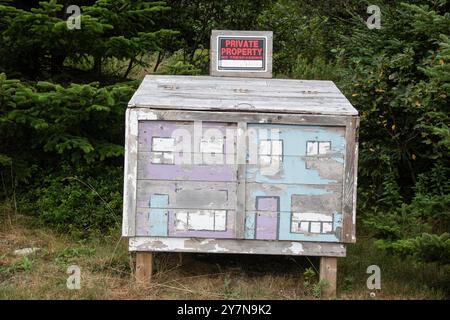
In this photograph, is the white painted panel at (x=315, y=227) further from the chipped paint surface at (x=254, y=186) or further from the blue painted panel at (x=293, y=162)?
the blue painted panel at (x=293, y=162)

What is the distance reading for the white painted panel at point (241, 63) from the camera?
557 centimetres

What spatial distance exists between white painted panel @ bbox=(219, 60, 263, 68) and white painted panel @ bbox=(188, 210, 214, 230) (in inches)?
62.3

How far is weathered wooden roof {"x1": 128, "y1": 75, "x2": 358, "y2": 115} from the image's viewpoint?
446cm

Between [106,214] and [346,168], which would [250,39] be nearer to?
[346,168]

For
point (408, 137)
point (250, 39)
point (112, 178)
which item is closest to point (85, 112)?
point (112, 178)

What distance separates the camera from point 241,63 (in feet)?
18.3

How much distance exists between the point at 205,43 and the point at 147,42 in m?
2.33

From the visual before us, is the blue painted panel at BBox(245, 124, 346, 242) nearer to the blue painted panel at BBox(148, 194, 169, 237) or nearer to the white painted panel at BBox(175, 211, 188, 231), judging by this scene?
the white painted panel at BBox(175, 211, 188, 231)

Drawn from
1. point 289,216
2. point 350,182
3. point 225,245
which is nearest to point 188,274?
point 225,245

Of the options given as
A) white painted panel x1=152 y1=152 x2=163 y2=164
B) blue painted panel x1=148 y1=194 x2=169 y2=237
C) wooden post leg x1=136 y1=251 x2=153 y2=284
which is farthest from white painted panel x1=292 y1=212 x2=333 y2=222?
wooden post leg x1=136 y1=251 x2=153 y2=284

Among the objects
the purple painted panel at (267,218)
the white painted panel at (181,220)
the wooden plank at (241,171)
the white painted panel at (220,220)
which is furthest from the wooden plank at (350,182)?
the white painted panel at (181,220)

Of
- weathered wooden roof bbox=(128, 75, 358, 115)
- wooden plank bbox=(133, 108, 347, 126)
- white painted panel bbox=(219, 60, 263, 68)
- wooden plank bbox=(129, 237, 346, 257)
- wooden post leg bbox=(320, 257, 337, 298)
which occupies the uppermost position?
white painted panel bbox=(219, 60, 263, 68)

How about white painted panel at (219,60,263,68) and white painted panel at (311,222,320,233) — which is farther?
white painted panel at (219,60,263,68)

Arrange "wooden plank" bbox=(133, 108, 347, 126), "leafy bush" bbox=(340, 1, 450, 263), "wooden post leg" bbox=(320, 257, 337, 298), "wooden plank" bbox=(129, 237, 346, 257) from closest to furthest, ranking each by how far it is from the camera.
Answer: "wooden plank" bbox=(133, 108, 347, 126) → "wooden plank" bbox=(129, 237, 346, 257) → "wooden post leg" bbox=(320, 257, 337, 298) → "leafy bush" bbox=(340, 1, 450, 263)
